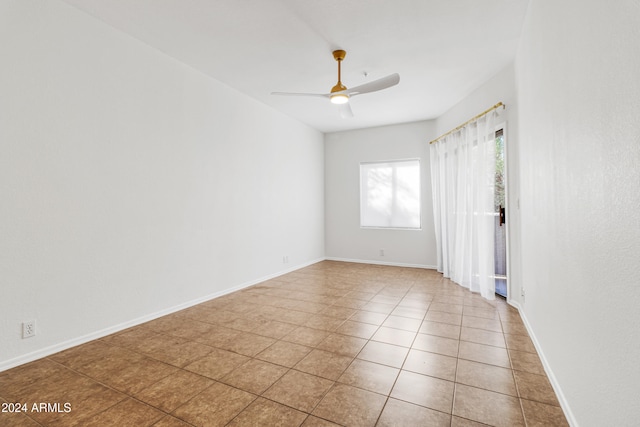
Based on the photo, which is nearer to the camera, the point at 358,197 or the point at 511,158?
the point at 511,158

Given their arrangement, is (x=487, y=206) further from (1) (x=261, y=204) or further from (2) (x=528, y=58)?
(1) (x=261, y=204)

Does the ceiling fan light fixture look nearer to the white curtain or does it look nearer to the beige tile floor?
the white curtain

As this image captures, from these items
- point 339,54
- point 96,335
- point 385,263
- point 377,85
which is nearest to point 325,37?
point 339,54

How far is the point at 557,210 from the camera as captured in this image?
5.84 feet

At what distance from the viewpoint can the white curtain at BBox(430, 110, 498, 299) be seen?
3.70 m

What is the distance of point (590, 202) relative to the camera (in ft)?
4.21

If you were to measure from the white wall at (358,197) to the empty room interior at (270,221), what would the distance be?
2.67 feet

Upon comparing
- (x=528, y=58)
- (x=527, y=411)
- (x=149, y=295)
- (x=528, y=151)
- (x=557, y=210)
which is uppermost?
(x=528, y=58)

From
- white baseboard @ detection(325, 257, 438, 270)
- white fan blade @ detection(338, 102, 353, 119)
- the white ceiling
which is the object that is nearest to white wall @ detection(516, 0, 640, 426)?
the white ceiling

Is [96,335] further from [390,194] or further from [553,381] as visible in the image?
[390,194]

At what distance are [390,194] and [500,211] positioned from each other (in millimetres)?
2607

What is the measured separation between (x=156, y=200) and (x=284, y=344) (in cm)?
204

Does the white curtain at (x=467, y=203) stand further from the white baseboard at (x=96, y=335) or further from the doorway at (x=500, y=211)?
the white baseboard at (x=96, y=335)

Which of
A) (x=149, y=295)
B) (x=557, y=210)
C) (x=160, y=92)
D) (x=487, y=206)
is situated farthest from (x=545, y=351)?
(x=160, y=92)
